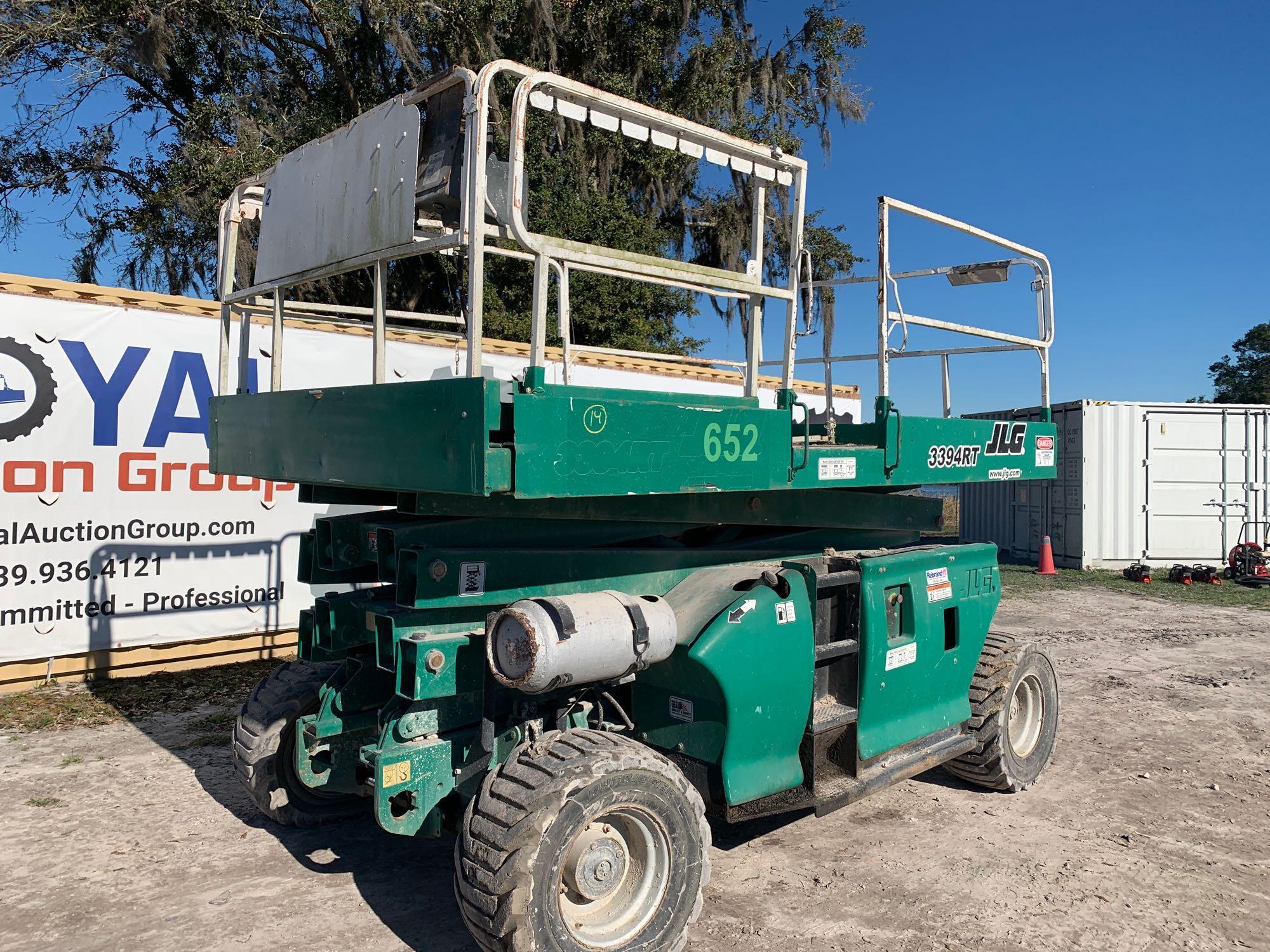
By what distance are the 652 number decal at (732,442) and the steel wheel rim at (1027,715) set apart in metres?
3.03

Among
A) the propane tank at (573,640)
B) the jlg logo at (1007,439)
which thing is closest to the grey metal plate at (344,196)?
the propane tank at (573,640)

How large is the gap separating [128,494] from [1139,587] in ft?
45.0

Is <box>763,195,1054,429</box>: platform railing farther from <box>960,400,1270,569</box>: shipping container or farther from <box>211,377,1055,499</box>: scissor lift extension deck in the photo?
<box>960,400,1270,569</box>: shipping container

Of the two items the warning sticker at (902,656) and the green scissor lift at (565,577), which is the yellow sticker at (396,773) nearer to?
the green scissor lift at (565,577)

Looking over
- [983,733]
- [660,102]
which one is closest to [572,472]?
[983,733]

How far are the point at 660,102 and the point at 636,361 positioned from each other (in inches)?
376

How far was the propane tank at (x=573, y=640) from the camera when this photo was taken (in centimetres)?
326

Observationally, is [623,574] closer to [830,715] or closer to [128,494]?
[830,715]

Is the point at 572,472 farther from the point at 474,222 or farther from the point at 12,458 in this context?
the point at 12,458

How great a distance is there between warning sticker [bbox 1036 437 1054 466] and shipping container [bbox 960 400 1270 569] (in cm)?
1129

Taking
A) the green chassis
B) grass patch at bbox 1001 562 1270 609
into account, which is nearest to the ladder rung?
the green chassis

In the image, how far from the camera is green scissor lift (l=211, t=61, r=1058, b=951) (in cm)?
319

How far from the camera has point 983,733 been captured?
5.20 metres

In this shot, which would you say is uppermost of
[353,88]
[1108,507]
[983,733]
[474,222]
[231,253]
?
[353,88]
